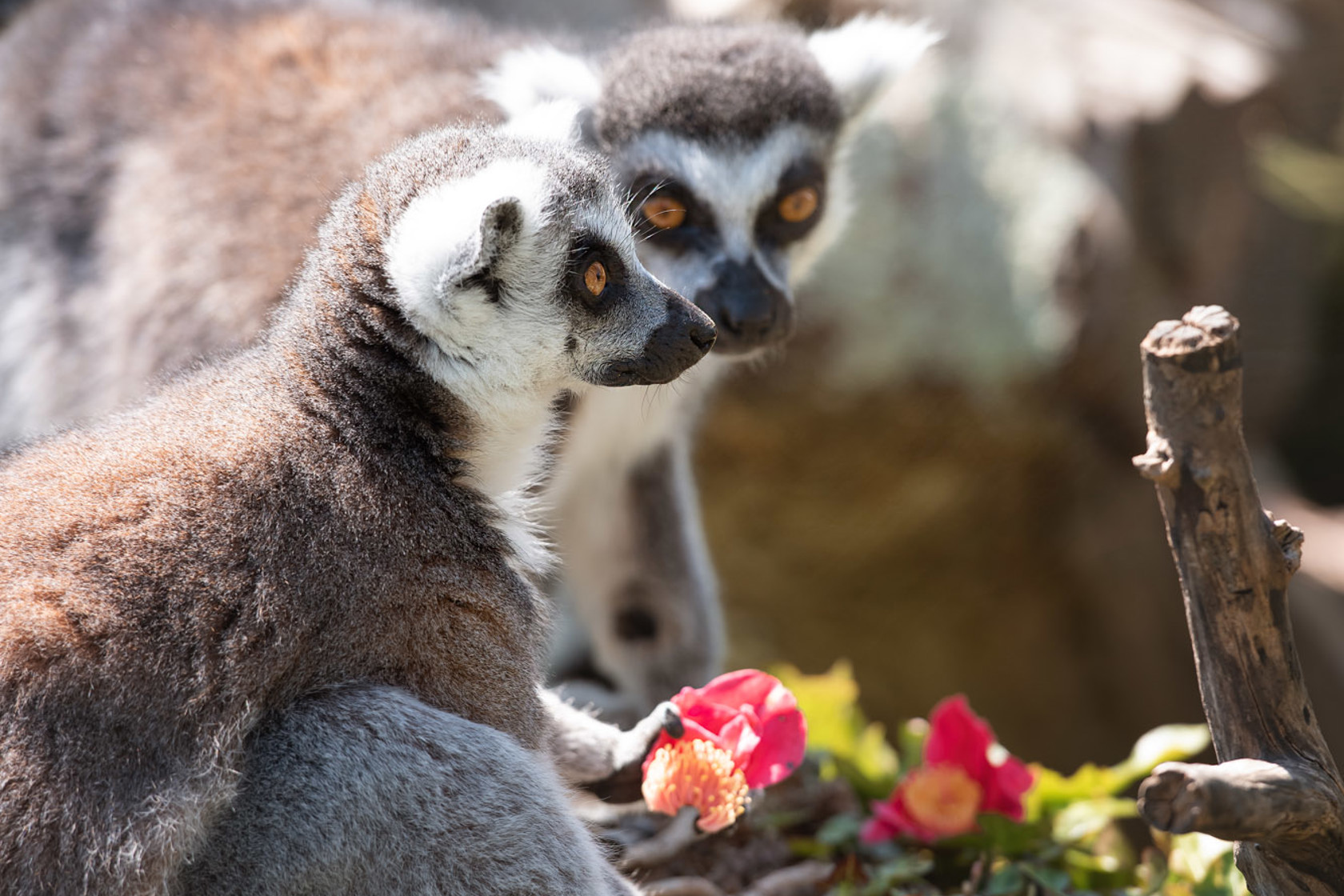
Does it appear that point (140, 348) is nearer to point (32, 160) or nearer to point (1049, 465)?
point (32, 160)

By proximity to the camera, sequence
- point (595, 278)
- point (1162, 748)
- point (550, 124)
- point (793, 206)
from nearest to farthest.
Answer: point (595, 278)
point (550, 124)
point (1162, 748)
point (793, 206)

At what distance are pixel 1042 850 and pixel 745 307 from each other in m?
1.67

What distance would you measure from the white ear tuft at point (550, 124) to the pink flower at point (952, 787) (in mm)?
1775

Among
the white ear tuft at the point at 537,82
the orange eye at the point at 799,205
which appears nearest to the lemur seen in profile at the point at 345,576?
the white ear tuft at the point at 537,82

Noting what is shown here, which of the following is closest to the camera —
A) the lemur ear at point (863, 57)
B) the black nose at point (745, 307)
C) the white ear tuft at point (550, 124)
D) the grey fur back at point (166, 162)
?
the white ear tuft at point (550, 124)

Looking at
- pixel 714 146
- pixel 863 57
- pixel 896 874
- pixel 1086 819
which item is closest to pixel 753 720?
pixel 896 874

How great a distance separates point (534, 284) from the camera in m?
2.52

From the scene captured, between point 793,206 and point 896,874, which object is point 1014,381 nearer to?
point 793,206

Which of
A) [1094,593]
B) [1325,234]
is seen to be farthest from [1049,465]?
[1325,234]

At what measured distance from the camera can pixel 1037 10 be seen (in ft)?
26.3

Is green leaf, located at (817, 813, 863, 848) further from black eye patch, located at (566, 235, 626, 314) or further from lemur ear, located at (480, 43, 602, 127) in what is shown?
lemur ear, located at (480, 43, 602, 127)

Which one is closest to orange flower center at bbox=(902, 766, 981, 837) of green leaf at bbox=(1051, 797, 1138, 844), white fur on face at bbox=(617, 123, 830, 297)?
green leaf at bbox=(1051, 797, 1138, 844)

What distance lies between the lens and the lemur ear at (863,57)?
13.9 feet

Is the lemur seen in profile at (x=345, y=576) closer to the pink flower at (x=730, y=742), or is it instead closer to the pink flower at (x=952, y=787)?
the pink flower at (x=730, y=742)
